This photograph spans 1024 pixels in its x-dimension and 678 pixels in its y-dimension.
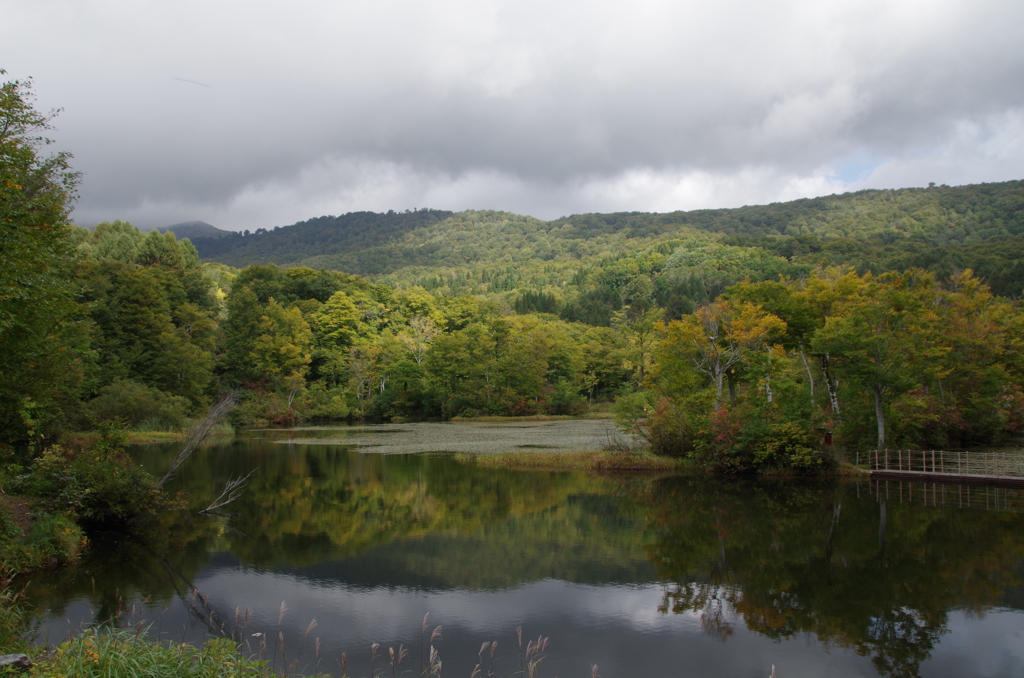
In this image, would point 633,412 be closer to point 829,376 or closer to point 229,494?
point 829,376

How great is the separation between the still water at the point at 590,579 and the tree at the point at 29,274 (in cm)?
434

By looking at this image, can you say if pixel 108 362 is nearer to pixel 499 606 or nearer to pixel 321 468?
pixel 321 468

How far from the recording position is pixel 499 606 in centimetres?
1158

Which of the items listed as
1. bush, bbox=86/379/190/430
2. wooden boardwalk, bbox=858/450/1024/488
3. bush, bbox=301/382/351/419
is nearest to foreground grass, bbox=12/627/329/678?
wooden boardwalk, bbox=858/450/1024/488

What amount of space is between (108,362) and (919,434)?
168 ft

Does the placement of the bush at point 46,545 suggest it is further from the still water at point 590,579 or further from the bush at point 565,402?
the bush at point 565,402

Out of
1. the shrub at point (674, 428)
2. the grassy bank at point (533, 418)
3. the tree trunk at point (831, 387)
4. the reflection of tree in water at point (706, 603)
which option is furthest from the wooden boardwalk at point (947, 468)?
the grassy bank at point (533, 418)

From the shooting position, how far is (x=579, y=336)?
3093 inches

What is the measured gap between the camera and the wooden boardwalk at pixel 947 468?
2428cm

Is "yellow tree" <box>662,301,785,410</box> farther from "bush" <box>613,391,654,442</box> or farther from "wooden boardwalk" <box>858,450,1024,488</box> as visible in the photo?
"wooden boardwalk" <box>858,450,1024,488</box>

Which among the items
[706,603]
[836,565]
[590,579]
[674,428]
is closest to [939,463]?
[674,428]

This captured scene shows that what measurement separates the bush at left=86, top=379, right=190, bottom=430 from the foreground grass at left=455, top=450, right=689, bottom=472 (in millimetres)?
25594

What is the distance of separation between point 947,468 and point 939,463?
1.60m

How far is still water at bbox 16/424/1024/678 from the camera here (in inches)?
379
